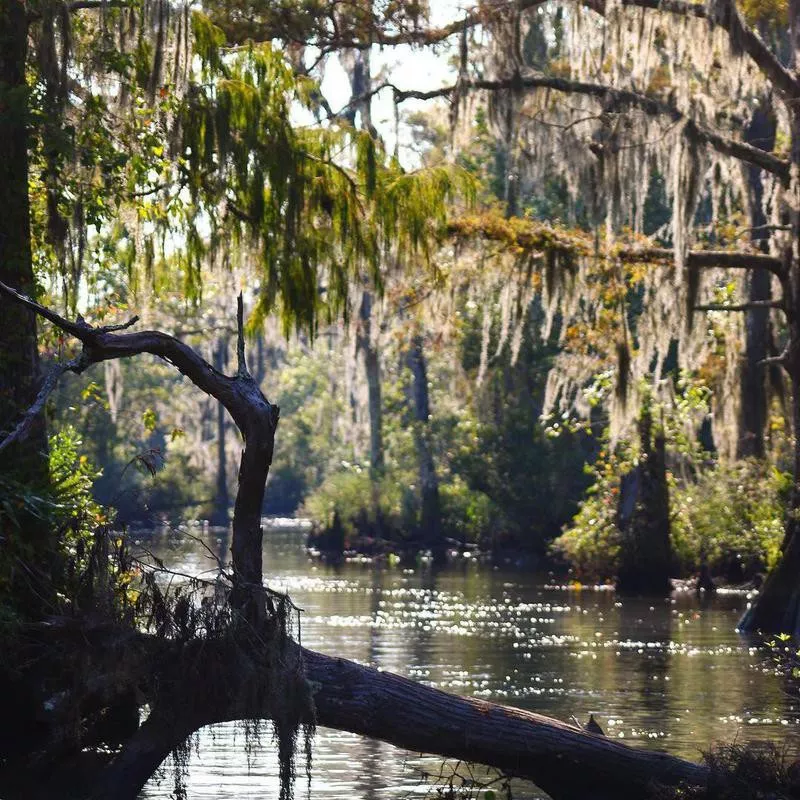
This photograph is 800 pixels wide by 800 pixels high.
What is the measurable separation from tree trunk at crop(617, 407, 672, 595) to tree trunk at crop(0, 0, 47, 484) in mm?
18216

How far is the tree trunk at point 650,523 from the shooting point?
3025cm

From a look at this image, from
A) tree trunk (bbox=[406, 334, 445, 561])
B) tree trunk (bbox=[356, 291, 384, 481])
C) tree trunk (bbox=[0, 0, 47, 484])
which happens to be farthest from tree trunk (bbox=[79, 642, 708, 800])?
tree trunk (bbox=[356, 291, 384, 481])

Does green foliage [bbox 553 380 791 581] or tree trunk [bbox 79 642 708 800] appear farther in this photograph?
green foliage [bbox 553 380 791 581]

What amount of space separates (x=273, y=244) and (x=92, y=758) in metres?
6.00

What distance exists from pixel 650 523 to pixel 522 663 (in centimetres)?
1093

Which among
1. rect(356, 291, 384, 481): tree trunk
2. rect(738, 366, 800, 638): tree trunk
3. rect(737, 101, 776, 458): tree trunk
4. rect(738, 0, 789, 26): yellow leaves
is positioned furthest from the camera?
rect(356, 291, 384, 481): tree trunk

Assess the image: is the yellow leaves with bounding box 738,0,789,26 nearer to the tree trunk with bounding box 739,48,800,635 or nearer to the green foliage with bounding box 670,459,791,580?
the tree trunk with bounding box 739,48,800,635

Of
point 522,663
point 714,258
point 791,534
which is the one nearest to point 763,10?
point 714,258

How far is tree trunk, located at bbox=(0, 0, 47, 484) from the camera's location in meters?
13.0

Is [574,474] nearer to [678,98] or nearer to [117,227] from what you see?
[678,98]

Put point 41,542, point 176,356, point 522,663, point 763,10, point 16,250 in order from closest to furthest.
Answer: point 176,356 < point 41,542 < point 16,250 < point 522,663 < point 763,10

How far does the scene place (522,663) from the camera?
64.8 ft

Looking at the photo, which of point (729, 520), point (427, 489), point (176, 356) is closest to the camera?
point (176, 356)

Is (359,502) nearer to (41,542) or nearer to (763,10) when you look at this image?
(763,10)
